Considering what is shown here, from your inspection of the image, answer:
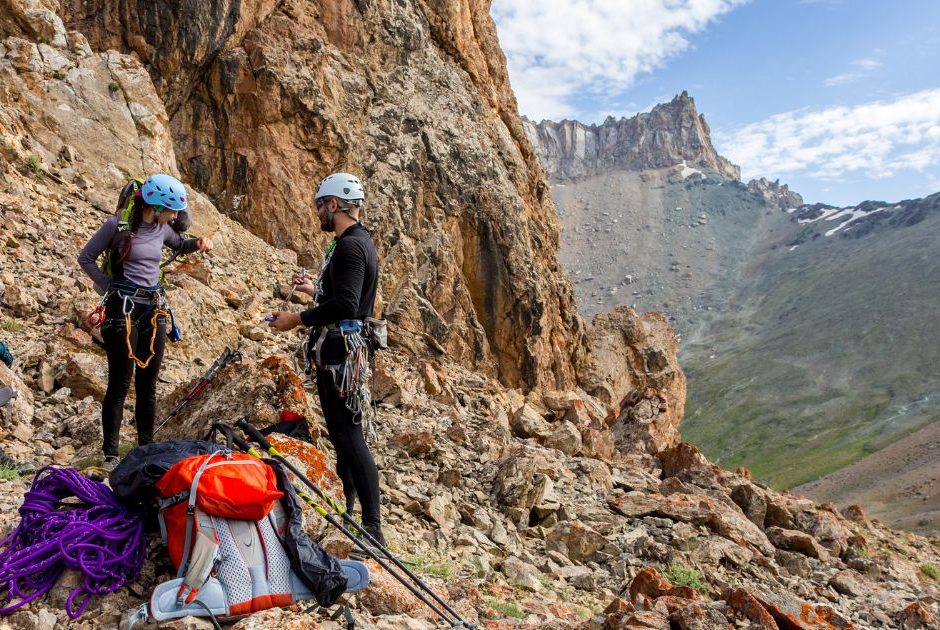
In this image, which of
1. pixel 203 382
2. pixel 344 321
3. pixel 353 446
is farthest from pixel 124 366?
pixel 353 446

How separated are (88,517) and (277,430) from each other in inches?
85.7

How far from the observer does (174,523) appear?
4172 mm

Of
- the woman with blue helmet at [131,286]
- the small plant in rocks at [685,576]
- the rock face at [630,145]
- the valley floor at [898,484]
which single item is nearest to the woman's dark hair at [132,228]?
the woman with blue helmet at [131,286]

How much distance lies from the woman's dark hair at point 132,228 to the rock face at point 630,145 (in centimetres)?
18252

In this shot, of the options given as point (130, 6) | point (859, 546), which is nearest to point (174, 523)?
point (859, 546)

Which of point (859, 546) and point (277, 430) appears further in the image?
point (859, 546)

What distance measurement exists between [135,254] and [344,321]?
2.36 meters

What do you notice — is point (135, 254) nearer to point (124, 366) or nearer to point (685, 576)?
point (124, 366)

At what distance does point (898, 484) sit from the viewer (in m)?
50.1

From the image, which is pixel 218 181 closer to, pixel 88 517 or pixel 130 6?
pixel 130 6

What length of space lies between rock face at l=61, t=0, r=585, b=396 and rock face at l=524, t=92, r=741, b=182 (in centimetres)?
16225

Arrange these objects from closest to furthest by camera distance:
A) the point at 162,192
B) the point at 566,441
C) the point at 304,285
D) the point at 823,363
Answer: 1. the point at 304,285
2. the point at 162,192
3. the point at 566,441
4. the point at 823,363

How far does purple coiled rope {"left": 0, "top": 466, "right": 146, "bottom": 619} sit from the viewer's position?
3914 millimetres

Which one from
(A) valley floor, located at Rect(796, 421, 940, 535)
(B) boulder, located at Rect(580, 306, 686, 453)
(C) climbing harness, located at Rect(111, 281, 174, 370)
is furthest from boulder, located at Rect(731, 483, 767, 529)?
(A) valley floor, located at Rect(796, 421, 940, 535)
